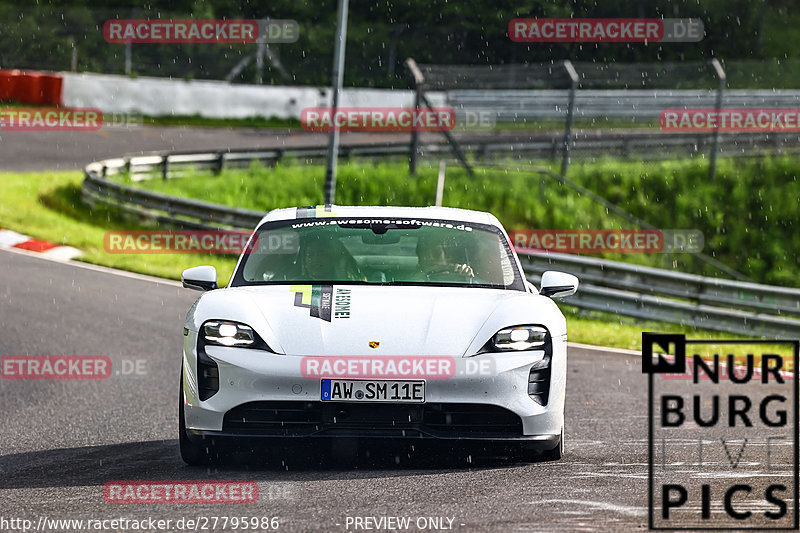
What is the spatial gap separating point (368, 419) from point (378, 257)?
5.99 ft

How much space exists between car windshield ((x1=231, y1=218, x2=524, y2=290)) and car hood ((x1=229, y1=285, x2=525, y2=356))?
1.41 feet

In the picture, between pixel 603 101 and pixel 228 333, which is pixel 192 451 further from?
pixel 603 101

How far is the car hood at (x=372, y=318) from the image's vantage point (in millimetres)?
6262

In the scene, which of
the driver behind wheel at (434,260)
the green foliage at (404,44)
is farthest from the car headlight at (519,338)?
the green foliage at (404,44)

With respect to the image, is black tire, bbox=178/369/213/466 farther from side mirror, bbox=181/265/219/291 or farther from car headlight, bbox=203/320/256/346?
side mirror, bbox=181/265/219/291

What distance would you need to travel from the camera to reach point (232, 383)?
247 inches

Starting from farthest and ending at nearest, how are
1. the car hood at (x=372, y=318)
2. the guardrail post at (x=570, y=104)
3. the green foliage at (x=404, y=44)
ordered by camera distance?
the green foliage at (x=404, y=44), the guardrail post at (x=570, y=104), the car hood at (x=372, y=318)

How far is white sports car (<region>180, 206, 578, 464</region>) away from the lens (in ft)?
20.3

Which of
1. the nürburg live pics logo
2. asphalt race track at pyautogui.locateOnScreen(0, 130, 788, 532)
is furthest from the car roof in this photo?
asphalt race track at pyautogui.locateOnScreen(0, 130, 788, 532)

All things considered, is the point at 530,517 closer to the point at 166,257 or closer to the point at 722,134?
the point at 166,257

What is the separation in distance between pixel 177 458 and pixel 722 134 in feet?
69.5

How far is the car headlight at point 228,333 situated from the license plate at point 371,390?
47 cm

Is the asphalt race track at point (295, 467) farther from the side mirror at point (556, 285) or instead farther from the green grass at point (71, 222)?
the green grass at point (71, 222)

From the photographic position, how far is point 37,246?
746 inches
